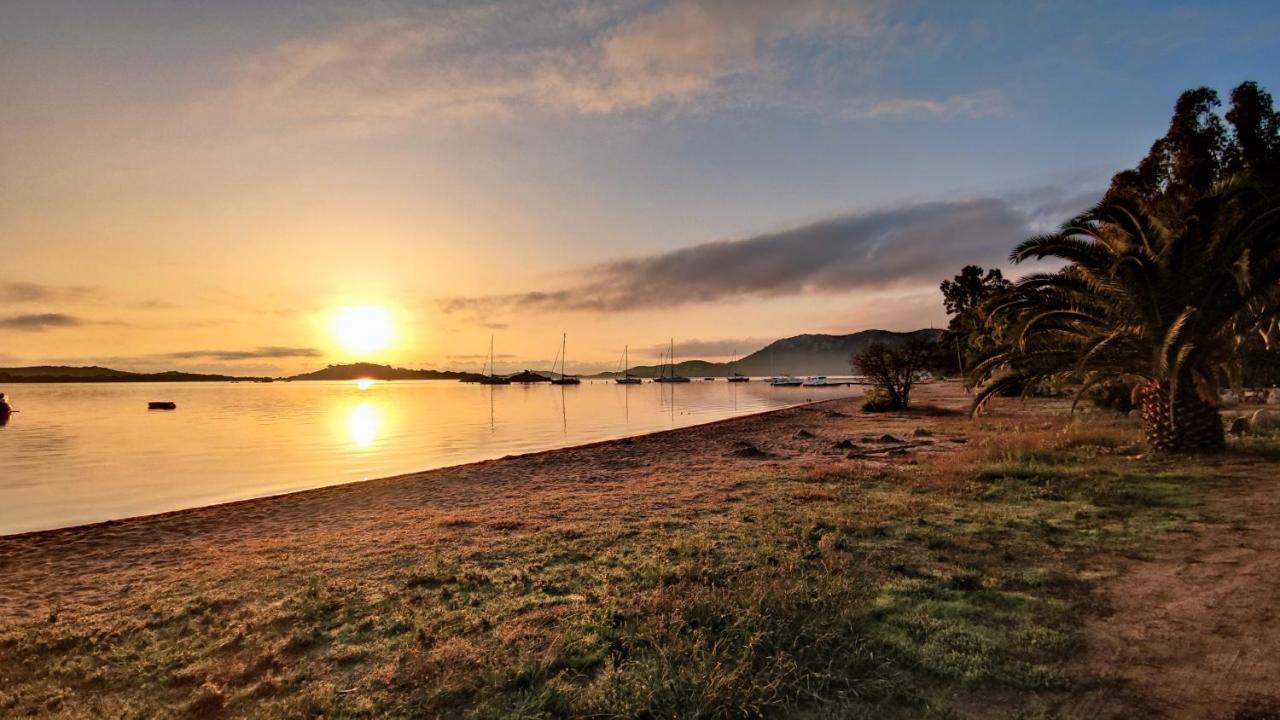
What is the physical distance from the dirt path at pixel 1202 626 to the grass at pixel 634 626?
14.2 inches

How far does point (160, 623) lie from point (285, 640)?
6.48 feet

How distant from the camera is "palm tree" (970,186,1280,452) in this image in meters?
13.3

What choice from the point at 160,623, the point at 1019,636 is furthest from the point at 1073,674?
the point at 160,623

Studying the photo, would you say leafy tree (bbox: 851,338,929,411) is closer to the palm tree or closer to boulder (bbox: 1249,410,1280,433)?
boulder (bbox: 1249,410,1280,433)

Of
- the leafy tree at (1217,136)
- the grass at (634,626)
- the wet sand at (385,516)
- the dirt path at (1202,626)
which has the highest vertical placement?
the leafy tree at (1217,136)

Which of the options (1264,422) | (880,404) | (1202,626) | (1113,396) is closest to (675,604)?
(1202,626)

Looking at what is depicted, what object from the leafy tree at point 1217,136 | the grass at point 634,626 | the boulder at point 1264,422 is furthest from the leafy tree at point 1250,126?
the grass at point 634,626

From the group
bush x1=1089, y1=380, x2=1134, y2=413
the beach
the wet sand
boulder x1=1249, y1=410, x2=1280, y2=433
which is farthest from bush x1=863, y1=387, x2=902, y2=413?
the beach

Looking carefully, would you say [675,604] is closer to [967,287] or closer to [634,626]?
[634,626]

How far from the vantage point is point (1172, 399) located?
Answer: 13.6 metres

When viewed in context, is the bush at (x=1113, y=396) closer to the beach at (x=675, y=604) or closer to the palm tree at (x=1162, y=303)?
the palm tree at (x=1162, y=303)

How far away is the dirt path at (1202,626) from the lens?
4312 mm

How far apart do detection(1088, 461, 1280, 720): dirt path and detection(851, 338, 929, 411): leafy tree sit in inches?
1273

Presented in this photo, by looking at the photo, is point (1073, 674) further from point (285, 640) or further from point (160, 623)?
point (160, 623)
